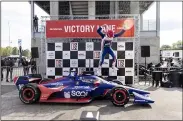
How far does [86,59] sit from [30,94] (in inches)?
125

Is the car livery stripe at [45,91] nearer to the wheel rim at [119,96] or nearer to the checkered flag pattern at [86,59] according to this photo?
the wheel rim at [119,96]

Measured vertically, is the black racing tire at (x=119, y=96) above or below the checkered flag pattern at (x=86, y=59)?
below

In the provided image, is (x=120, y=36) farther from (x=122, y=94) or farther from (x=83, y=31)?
(x=122, y=94)

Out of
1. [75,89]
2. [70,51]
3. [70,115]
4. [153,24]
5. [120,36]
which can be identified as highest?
[153,24]

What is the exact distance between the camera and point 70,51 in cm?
912

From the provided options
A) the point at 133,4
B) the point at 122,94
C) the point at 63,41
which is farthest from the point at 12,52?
the point at 122,94

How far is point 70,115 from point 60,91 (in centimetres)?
118

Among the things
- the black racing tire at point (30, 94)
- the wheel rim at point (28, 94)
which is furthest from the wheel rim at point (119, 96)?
the wheel rim at point (28, 94)

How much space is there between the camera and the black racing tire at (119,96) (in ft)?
19.8

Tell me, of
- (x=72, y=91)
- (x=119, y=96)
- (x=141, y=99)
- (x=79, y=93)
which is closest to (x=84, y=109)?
(x=79, y=93)

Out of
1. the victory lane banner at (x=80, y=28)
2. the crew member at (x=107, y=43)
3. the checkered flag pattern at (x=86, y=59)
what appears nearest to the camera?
the crew member at (x=107, y=43)

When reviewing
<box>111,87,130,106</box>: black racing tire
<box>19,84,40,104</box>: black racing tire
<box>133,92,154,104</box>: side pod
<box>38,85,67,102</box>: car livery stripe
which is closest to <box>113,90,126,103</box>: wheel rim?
<box>111,87,130,106</box>: black racing tire

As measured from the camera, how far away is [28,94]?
21.0ft

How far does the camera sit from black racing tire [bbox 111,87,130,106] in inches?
237
